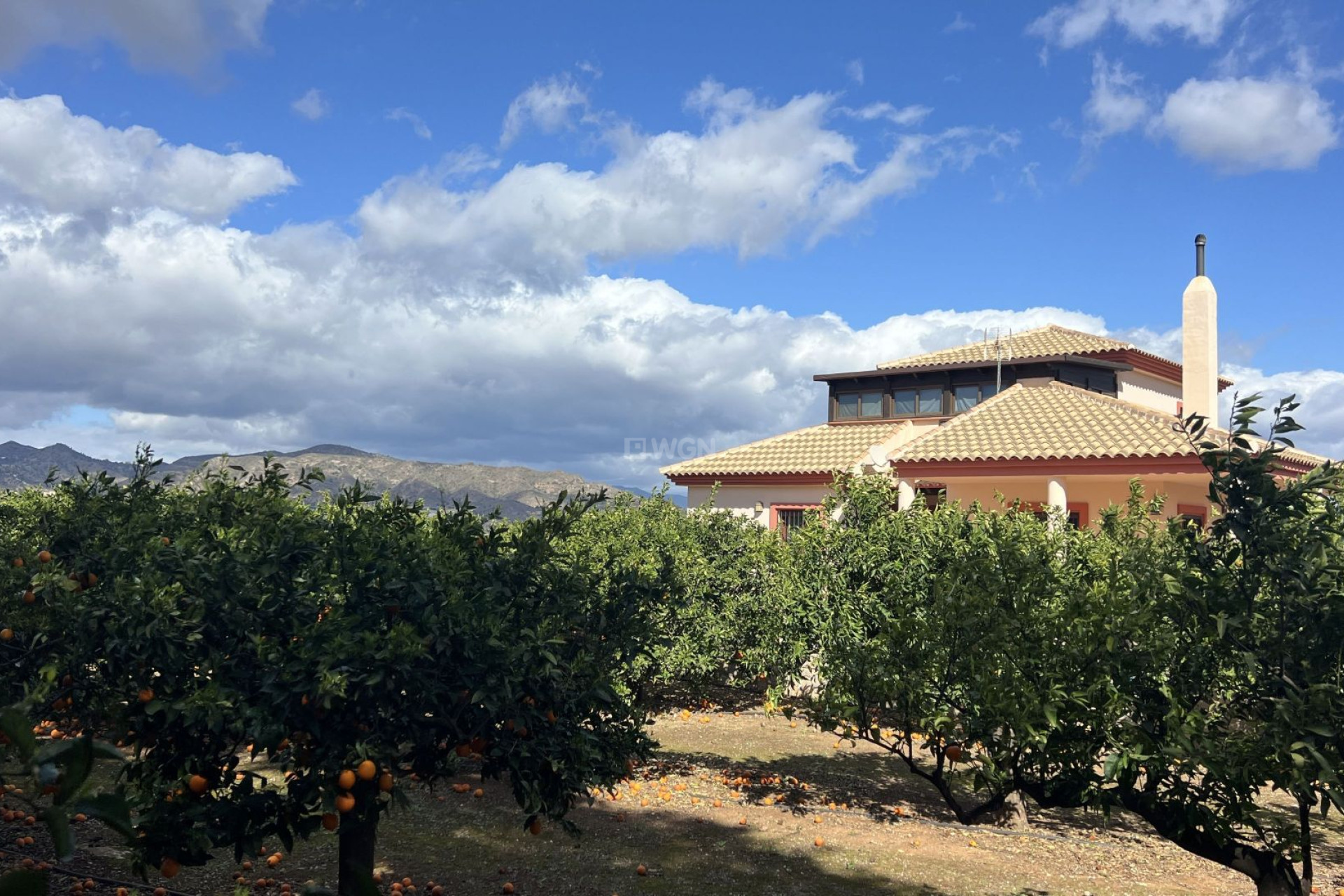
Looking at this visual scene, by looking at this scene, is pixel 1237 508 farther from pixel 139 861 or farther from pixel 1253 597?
pixel 139 861

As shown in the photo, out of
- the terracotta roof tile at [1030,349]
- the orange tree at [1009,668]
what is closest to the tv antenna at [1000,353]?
the terracotta roof tile at [1030,349]

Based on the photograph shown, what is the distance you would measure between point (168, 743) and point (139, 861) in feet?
2.07

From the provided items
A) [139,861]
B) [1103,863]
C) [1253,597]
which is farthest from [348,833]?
[1103,863]

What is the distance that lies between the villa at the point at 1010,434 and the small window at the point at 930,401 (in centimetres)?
4

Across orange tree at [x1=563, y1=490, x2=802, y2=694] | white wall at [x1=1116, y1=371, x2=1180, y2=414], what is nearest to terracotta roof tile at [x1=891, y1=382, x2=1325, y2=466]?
white wall at [x1=1116, y1=371, x2=1180, y2=414]

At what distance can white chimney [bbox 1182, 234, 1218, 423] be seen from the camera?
21.3 metres

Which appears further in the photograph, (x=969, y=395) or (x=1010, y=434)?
(x=969, y=395)

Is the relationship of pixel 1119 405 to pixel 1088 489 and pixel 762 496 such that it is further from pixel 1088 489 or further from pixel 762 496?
pixel 762 496

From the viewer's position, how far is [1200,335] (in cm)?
2141

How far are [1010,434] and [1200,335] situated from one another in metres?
4.87

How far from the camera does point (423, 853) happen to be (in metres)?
8.32

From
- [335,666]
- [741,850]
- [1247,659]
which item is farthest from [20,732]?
[741,850]

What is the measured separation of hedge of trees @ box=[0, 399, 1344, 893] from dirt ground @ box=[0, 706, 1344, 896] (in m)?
1.87

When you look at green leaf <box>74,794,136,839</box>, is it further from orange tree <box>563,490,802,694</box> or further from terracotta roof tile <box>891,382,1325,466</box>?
terracotta roof tile <box>891,382,1325,466</box>
